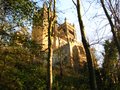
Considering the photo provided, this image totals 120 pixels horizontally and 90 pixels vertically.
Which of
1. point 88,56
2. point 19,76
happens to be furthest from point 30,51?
point 19,76

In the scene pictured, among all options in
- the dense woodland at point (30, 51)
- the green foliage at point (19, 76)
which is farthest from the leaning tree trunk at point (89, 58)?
the green foliage at point (19, 76)

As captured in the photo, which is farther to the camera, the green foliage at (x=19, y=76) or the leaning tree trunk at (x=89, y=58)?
the green foliage at (x=19, y=76)

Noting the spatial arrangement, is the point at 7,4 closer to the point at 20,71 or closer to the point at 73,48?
the point at 20,71

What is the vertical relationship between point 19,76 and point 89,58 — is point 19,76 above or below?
above

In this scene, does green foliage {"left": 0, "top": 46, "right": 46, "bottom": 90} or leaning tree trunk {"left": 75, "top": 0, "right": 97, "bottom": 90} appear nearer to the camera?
leaning tree trunk {"left": 75, "top": 0, "right": 97, "bottom": 90}

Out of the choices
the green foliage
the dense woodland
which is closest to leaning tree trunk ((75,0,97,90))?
the dense woodland

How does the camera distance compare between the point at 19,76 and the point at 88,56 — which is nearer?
the point at 88,56

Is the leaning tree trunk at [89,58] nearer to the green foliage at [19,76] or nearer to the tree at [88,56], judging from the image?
the tree at [88,56]

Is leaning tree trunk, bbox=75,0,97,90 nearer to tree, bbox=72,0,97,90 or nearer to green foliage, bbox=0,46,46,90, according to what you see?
tree, bbox=72,0,97,90

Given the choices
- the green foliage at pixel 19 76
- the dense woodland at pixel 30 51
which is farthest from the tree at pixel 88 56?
the green foliage at pixel 19 76

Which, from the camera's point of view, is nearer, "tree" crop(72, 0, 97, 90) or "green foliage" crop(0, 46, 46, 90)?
"tree" crop(72, 0, 97, 90)

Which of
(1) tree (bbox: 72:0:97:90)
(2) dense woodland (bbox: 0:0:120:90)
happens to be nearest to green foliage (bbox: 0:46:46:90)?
(2) dense woodland (bbox: 0:0:120:90)

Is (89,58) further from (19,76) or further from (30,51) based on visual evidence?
(19,76)

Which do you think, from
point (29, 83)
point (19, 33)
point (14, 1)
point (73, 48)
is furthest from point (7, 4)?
point (73, 48)
